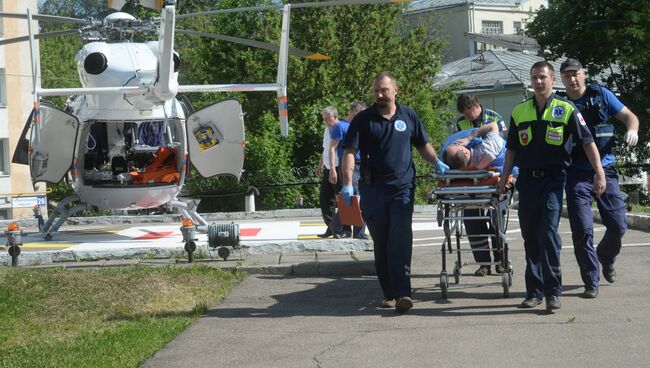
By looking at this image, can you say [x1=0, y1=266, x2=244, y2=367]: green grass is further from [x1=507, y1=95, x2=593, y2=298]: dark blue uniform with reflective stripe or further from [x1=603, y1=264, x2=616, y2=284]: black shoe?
[x1=603, y1=264, x2=616, y2=284]: black shoe

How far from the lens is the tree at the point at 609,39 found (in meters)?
39.8

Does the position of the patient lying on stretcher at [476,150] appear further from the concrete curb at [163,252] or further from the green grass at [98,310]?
the concrete curb at [163,252]

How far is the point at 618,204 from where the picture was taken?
9.75 metres

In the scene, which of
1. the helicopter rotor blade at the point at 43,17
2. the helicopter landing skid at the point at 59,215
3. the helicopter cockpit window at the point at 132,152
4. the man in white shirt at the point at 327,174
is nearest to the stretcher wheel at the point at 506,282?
the man in white shirt at the point at 327,174

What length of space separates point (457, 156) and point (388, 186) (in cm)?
92

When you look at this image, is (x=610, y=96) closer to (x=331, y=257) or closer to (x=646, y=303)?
(x=646, y=303)

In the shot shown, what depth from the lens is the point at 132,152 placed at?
16969mm

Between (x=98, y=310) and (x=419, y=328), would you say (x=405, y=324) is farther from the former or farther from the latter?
(x=98, y=310)

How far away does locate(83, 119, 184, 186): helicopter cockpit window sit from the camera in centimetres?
1675

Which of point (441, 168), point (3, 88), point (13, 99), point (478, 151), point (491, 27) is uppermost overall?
point (491, 27)

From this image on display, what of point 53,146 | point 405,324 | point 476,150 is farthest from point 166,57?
point 405,324

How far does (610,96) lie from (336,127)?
14.6 ft

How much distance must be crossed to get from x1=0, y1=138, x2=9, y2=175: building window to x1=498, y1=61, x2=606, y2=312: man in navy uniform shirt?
47.5 metres

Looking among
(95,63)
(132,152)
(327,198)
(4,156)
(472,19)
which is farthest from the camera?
(472,19)
